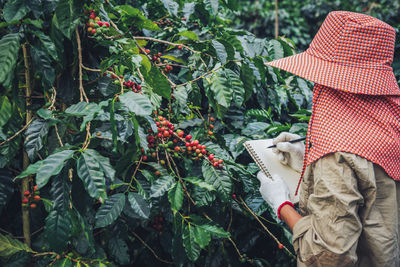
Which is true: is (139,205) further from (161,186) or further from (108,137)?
(108,137)

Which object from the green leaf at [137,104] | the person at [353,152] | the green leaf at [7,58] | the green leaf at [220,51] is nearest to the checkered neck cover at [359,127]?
the person at [353,152]

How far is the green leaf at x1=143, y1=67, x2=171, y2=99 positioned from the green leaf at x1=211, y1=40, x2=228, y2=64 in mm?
344

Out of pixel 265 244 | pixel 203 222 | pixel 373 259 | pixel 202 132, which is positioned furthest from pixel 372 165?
pixel 265 244

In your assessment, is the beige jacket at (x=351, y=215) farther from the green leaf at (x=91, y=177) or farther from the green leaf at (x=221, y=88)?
the green leaf at (x=91, y=177)

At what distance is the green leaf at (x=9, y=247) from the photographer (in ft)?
4.72

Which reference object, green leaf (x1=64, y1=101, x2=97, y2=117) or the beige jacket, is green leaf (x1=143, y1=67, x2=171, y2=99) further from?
the beige jacket

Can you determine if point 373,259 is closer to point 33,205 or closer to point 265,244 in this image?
point 265,244

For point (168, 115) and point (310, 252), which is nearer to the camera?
point (310, 252)

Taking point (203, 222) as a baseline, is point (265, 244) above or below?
below

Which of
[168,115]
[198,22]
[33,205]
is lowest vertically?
[33,205]

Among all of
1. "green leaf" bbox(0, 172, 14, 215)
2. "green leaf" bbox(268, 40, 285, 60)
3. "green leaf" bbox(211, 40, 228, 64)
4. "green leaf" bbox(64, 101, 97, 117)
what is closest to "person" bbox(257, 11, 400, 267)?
"green leaf" bbox(211, 40, 228, 64)

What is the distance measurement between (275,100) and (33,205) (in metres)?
1.41

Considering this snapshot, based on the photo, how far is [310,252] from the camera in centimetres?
130

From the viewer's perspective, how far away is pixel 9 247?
1.45 meters
